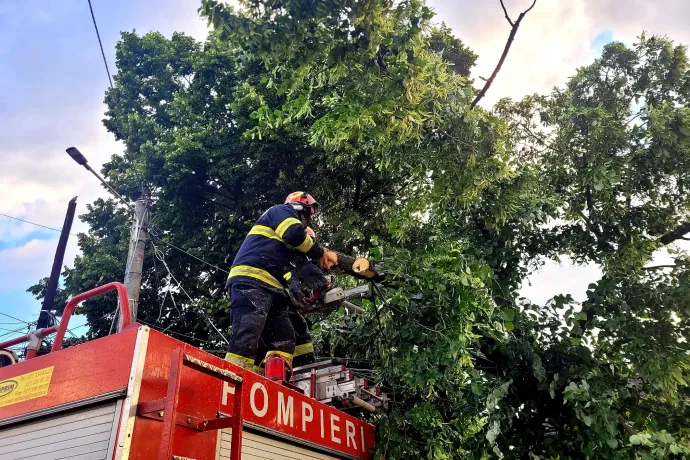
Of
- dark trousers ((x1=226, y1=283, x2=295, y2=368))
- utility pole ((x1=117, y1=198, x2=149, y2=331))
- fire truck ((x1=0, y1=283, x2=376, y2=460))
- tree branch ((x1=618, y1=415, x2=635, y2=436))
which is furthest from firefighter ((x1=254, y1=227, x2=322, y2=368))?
utility pole ((x1=117, y1=198, x2=149, y2=331))

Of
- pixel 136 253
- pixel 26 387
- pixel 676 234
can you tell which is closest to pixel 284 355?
pixel 26 387

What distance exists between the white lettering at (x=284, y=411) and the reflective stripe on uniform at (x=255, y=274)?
1404 millimetres

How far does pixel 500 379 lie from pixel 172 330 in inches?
386

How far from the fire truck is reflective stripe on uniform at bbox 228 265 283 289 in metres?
1.43

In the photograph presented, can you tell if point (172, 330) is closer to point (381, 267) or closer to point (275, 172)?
point (275, 172)

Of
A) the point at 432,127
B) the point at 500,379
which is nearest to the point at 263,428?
the point at 500,379

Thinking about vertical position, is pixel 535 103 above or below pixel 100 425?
above

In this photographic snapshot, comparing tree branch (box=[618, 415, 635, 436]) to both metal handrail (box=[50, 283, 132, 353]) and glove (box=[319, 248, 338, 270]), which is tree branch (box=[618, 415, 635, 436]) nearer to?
glove (box=[319, 248, 338, 270])

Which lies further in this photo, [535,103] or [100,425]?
[535,103]

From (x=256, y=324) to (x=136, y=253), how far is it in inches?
185

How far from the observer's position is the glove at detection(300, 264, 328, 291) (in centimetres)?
485

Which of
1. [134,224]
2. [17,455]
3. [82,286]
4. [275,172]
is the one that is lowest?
[17,455]

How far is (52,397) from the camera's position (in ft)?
8.96

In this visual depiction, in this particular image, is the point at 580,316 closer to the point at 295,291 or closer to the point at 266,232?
the point at 295,291
